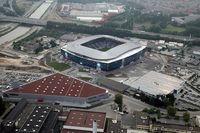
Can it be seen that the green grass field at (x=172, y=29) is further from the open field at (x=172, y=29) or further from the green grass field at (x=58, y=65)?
the green grass field at (x=58, y=65)

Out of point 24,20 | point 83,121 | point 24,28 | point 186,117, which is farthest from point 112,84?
point 24,20

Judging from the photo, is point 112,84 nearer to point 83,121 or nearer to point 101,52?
point 101,52

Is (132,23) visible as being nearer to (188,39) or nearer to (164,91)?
(188,39)

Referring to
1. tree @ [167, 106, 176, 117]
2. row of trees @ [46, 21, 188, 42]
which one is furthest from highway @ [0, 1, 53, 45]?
tree @ [167, 106, 176, 117]

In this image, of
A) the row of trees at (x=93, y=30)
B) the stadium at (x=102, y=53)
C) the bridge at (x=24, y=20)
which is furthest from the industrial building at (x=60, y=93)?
the bridge at (x=24, y=20)

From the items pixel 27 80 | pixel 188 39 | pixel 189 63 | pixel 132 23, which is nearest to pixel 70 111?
pixel 27 80

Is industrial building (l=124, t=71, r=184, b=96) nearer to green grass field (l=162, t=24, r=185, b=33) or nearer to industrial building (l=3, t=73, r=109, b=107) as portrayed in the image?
industrial building (l=3, t=73, r=109, b=107)
